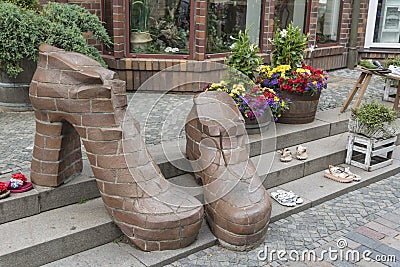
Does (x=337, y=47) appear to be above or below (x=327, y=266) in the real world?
above

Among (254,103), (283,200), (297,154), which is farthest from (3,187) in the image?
(297,154)

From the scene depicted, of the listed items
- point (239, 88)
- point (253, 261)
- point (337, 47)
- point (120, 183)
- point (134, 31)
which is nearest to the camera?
point (120, 183)

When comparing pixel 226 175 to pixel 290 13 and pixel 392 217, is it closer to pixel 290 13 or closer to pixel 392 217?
pixel 392 217

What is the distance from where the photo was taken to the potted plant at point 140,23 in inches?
231

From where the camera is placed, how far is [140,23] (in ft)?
19.5

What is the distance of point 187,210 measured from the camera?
112 inches

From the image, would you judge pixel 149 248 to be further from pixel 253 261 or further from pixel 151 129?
pixel 151 129

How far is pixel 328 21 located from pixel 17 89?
5.44m

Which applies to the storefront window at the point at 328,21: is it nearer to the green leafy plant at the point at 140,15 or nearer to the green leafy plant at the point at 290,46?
the green leafy plant at the point at 290,46

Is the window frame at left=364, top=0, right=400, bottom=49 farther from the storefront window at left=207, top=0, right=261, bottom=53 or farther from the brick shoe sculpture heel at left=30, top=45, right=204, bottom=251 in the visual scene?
the brick shoe sculpture heel at left=30, top=45, right=204, bottom=251

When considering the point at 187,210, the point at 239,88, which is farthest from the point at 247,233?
the point at 239,88

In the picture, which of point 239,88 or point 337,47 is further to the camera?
point 337,47

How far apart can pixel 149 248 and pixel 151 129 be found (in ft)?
5.56

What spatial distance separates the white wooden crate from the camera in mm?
4316
